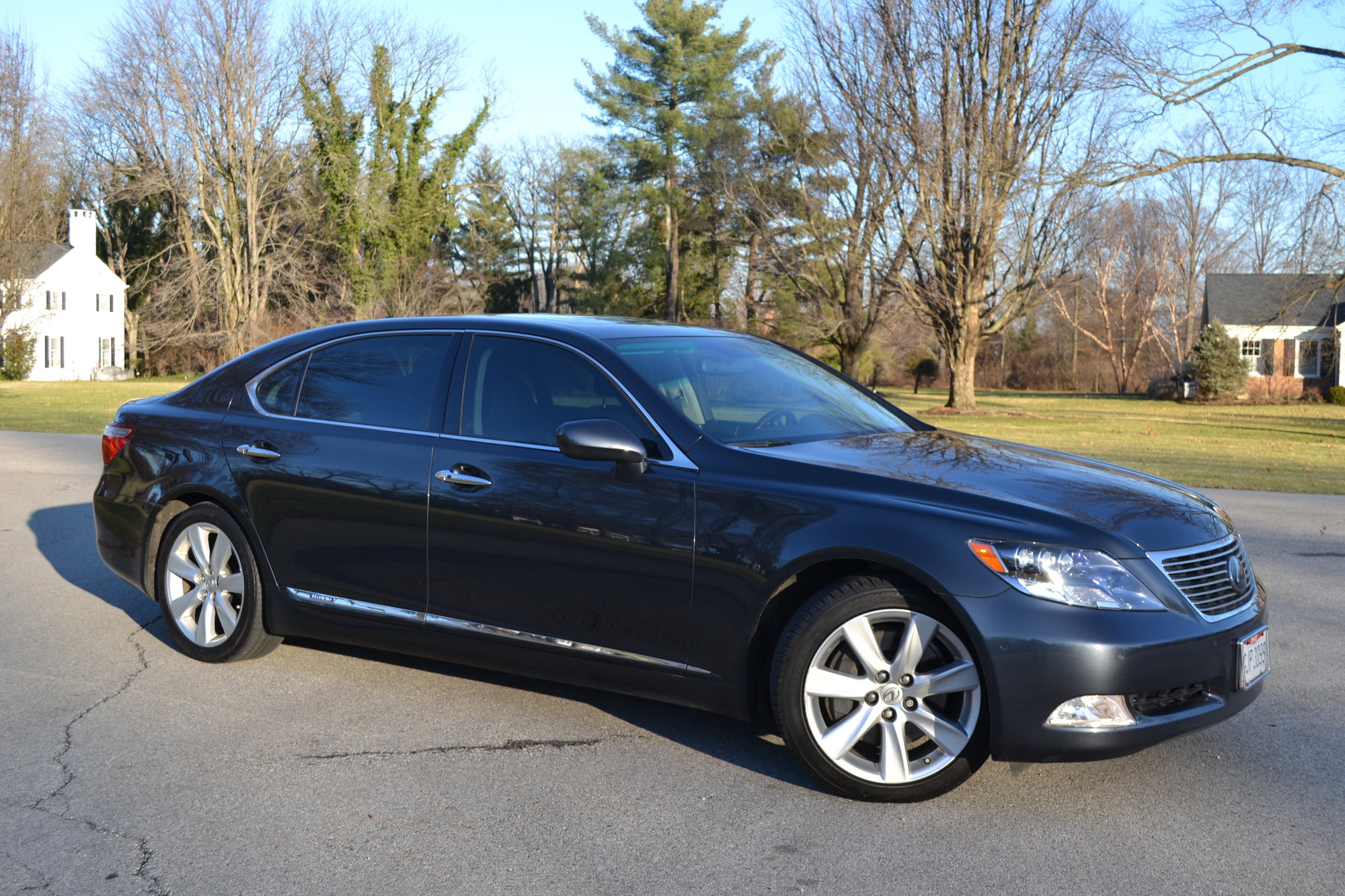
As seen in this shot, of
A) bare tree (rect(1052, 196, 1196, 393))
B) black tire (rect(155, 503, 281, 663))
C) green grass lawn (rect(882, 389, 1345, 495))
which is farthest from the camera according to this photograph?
bare tree (rect(1052, 196, 1196, 393))

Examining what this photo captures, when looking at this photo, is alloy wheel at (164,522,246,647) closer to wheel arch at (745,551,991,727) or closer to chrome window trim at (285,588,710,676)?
chrome window trim at (285,588,710,676)

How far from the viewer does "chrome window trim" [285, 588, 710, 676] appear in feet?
13.7

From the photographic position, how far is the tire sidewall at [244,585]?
527 centimetres

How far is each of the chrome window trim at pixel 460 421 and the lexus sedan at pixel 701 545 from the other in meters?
0.01

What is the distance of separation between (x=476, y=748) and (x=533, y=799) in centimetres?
54

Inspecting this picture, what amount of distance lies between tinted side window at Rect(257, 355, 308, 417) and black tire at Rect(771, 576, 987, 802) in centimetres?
277

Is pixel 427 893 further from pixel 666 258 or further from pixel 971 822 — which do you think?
pixel 666 258

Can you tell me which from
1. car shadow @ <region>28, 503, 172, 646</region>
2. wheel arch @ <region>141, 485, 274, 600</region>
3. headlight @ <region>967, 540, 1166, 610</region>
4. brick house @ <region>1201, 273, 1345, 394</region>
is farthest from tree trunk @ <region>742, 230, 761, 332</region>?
headlight @ <region>967, 540, 1166, 610</region>

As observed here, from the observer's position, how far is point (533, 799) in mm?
3854

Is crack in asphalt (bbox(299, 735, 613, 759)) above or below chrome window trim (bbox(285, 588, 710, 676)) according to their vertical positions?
below

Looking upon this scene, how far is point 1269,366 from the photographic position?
55.3 metres

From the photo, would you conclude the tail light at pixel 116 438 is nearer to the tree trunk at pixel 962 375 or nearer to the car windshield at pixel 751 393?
the car windshield at pixel 751 393

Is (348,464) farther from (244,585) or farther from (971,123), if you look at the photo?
(971,123)

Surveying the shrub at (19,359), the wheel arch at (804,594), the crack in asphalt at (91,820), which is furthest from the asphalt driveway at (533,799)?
the shrub at (19,359)
